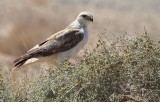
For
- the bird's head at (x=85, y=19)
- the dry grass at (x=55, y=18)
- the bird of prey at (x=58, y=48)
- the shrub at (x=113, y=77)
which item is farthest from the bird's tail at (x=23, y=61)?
the dry grass at (x=55, y=18)

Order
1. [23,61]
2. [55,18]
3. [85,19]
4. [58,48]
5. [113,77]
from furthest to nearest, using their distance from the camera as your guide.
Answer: [55,18] → [85,19] → [58,48] → [23,61] → [113,77]

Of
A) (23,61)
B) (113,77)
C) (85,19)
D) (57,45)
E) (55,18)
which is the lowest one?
(113,77)

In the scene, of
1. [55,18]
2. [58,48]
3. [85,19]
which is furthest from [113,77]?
[55,18]

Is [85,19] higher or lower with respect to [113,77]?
higher

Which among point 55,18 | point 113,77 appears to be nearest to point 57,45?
point 113,77

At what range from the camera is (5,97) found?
859 centimetres

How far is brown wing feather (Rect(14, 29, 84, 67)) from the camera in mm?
11344

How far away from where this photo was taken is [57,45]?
11430mm

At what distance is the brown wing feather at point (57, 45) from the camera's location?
11344 mm

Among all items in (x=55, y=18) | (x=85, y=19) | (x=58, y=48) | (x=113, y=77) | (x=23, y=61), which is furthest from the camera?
(x=55, y=18)

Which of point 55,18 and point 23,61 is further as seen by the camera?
point 55,18

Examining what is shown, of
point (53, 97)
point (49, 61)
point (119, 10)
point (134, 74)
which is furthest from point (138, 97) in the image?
point (119, 10)

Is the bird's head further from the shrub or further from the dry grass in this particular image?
the dry grass

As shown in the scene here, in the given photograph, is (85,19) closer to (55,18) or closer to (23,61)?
(23,61)
